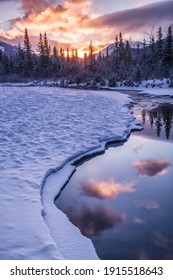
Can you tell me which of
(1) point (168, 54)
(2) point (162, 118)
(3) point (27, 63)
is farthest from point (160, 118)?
(3) point (27, 63)

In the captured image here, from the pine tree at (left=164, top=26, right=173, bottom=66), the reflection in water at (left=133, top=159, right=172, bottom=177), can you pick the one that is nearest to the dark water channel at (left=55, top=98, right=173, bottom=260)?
the reflection in water at (left=133, top=159, right=172, bottom=177)

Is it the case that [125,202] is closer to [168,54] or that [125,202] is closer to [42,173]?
[42,173]

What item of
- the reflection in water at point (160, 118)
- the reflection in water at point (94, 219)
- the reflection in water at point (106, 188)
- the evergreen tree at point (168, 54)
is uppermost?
the evergreen tree at point (168, 54)

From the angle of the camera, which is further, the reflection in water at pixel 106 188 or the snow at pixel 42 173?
the reflection in water at pixel 106 188

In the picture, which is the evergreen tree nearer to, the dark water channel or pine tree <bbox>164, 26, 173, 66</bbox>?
pine tree <bbox>164, 26, 173, 66</bbox>

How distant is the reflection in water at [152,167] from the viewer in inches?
268

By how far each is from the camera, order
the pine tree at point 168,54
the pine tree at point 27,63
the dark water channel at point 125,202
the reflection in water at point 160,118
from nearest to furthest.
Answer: the dark water channel at point 125,202, the reflection in water at point 160,118, the pine tree at point 168,54, the pine tree at point 27,63

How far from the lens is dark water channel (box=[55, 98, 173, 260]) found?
13.5 feet

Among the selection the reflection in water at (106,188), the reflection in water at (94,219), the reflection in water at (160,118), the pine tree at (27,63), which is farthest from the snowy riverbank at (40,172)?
the pine tree at (27,63)

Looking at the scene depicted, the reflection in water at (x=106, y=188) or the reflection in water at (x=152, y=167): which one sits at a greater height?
the reflection in water at (x=152, y=167)

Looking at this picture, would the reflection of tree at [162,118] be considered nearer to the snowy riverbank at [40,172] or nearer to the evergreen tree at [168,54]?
the snowy riverbank at [40,172]

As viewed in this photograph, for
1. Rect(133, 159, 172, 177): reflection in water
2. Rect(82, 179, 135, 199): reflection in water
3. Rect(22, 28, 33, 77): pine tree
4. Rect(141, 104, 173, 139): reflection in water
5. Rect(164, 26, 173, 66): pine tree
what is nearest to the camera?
Rect(82, 179, 135, 199): reflection in water

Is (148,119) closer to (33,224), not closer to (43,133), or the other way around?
(43,133)
